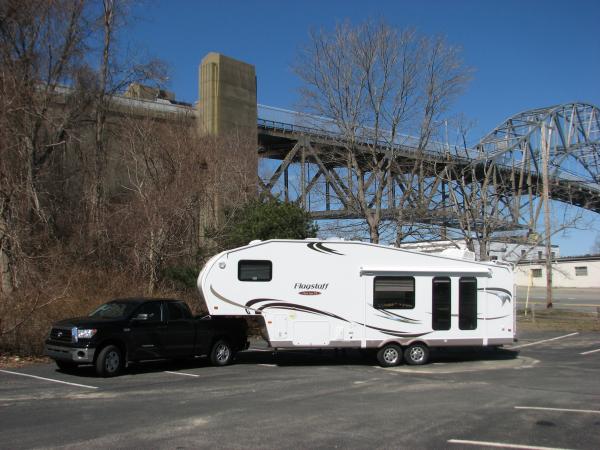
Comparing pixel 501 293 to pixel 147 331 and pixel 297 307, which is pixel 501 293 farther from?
pixel 147 331

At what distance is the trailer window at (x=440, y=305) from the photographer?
14508 millimetres

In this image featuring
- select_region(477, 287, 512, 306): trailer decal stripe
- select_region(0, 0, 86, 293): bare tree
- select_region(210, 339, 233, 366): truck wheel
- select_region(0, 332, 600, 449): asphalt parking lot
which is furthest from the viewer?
select_region(0, 0, 86, 293): bare tree

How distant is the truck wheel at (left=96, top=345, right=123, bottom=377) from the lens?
38.3 feet

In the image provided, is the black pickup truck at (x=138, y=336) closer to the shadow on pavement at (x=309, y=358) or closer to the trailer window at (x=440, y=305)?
the shadow on pavement at (x=309, y=358)

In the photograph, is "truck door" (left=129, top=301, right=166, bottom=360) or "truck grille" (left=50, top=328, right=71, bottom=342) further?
"truck door" (left=129, top=301, right=166, bottom=360)

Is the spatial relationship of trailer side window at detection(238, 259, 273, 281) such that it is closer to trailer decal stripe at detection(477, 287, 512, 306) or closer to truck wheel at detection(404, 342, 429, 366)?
truck wheel at detection(404, 342, 429, 366)

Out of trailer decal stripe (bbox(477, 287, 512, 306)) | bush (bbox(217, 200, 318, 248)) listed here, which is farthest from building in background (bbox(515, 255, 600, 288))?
trailer decal stripe (bbox(477, 287, 512, 306))

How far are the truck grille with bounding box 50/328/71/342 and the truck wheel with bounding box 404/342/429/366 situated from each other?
25.7 ft

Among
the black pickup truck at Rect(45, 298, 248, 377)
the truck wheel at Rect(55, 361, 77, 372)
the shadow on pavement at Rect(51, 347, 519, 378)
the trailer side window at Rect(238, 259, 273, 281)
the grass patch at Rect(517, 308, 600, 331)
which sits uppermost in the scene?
the trailer side window at Rect(238, 259, 273, 281)

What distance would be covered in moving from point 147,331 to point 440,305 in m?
7.09

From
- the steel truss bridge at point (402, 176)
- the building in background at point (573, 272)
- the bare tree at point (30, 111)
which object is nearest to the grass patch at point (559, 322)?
the steel truss bridge at point (402, 176)

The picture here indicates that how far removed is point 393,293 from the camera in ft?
47.0

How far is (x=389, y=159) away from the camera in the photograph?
2670 cm

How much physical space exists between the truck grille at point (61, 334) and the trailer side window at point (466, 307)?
9146 mm
